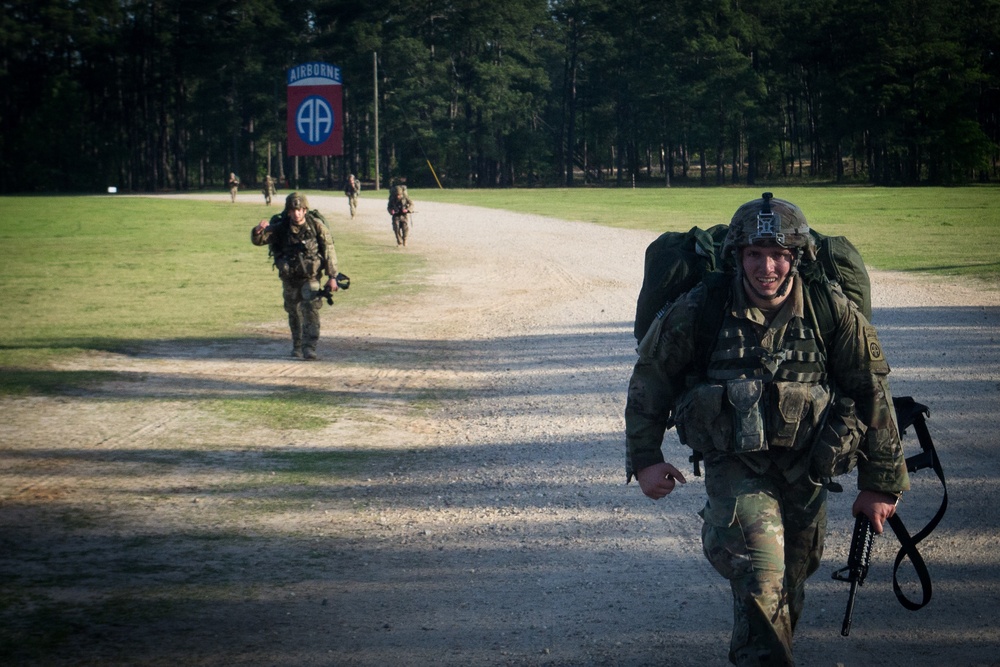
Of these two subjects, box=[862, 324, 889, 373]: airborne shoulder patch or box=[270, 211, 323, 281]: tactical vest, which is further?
box=[270, 211, 323, 281]: tactical vest

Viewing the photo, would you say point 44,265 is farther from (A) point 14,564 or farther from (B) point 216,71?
(B) point 216,71

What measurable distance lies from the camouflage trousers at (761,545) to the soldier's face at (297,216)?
8.95 metres

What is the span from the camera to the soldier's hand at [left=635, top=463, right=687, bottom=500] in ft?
13.0

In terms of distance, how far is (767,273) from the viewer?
12.7 ft

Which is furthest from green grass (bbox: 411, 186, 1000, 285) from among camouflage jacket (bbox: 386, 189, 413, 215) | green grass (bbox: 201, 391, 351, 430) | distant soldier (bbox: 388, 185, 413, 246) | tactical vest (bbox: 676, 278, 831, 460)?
tactical vest (bbox: 676, 278, 831, 460)

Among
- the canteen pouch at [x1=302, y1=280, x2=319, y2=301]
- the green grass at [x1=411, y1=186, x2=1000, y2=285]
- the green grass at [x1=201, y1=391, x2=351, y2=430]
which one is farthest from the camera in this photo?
the green grass at [x1=411, y1=186, x2=1000, y2=285]

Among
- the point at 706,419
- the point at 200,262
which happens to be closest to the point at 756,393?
the point at 706,419

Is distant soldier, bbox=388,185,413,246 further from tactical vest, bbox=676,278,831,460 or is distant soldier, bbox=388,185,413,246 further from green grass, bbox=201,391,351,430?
tactical vest, bbox=676,278,831,460

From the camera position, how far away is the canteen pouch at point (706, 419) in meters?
3.87

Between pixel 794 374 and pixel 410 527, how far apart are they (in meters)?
3.12

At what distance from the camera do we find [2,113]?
338 ft

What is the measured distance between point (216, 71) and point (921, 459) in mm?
103144

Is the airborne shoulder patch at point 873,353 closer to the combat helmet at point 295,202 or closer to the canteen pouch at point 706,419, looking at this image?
the canteen pouch at point 706,419

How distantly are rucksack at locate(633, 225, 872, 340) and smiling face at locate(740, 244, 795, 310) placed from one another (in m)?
0.22
